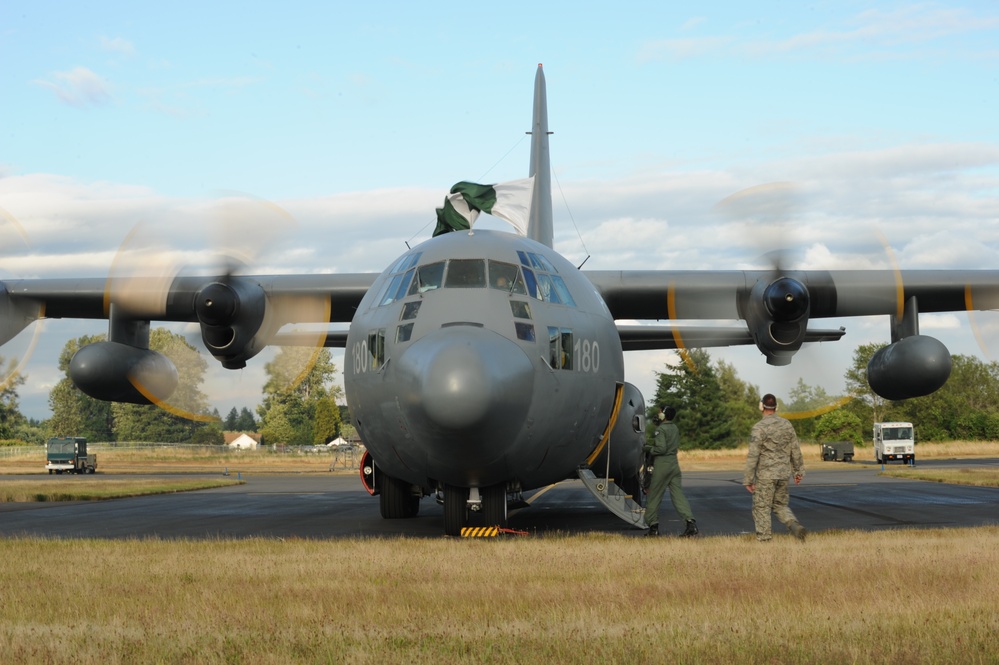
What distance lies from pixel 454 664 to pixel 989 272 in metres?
16.4

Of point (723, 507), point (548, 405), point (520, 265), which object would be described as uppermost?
point (520, 265)

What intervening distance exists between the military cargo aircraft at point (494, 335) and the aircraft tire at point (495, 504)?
0.03 m

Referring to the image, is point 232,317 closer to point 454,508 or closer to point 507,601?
point 454,508

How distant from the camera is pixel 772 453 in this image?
11711 millimetres

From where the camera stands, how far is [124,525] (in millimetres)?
15883

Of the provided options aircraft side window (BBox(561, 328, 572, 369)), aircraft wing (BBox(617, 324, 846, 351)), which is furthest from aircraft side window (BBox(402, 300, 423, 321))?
aircraft wing (BBox(617, 324, 846, 351))

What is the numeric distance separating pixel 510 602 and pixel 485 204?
11.7m

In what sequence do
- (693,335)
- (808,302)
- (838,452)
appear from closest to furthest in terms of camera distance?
(808,302) → (693,335) → (838,452)

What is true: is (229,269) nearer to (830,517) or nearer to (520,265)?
(520,265)

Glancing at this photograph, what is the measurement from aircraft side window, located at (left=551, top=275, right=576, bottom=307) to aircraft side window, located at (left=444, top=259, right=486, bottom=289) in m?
1.06

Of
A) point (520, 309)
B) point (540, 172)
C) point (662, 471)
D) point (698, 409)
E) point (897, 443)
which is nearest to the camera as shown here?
point (520, 309)

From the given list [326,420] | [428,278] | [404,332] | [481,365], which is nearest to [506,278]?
[428,278]

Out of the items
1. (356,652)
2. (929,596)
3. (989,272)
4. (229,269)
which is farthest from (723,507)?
(356,652)

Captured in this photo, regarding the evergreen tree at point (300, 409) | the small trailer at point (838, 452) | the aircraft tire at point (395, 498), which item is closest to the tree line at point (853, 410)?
the small trailer at point (838, 452)
